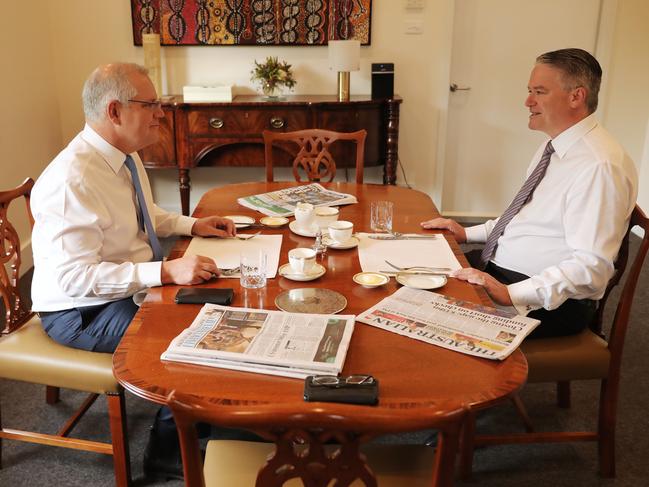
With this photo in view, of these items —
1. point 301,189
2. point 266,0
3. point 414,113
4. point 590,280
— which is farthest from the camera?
point 414,113

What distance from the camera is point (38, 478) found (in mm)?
1973

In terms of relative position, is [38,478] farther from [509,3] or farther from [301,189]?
[509,3]

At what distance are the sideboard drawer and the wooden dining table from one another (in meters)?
2.26

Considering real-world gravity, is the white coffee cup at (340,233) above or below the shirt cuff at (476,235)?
above

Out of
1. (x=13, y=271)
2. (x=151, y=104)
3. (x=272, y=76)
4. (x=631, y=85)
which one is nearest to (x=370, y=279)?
(x=151, y=104)

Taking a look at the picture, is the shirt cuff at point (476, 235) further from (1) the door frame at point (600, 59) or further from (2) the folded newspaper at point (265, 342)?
(1) the door frame at point (600, 59)

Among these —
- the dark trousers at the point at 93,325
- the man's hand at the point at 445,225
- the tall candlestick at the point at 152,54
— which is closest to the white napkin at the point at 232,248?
the dark trousers at the point at 93,325

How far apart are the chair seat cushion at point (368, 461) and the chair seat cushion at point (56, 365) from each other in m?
0.48

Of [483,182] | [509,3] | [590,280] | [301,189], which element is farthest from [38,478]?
[509,3]

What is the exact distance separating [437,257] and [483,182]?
2938 millimetres

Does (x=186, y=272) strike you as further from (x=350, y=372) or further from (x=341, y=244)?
(x=350, y=372)

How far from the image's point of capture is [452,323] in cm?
140

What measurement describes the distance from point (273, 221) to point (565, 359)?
39.1 inches

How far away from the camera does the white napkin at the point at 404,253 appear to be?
69.4 inches
